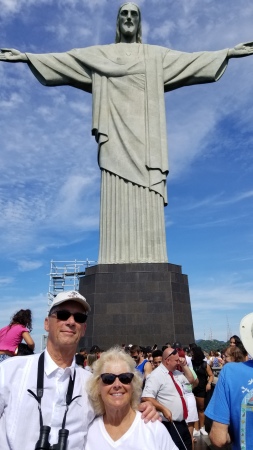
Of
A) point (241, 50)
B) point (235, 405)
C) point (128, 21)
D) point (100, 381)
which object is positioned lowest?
point (235, 405)

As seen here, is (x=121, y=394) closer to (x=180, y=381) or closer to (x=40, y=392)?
(x=40, y=392)

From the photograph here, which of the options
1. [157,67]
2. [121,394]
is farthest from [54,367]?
[157,67]

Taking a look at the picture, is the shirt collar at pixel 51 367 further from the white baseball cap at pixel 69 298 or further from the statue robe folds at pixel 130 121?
the statue robe folds at pixel 130 121

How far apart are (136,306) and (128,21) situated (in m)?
8.61

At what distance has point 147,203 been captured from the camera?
38.0ft

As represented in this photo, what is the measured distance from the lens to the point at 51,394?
86.2 inches

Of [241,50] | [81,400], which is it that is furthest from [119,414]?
[241,50]

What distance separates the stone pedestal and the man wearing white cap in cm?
808

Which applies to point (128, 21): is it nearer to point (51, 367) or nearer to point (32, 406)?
point (51, 367)

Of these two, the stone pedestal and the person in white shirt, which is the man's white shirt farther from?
the stone pedestal

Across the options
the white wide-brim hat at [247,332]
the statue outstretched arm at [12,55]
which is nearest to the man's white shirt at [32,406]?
the white wide-brim hat at [247,332]

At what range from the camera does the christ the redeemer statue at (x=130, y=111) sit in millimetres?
11477

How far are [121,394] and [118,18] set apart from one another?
1301 cm

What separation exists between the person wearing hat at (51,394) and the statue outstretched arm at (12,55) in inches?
437
